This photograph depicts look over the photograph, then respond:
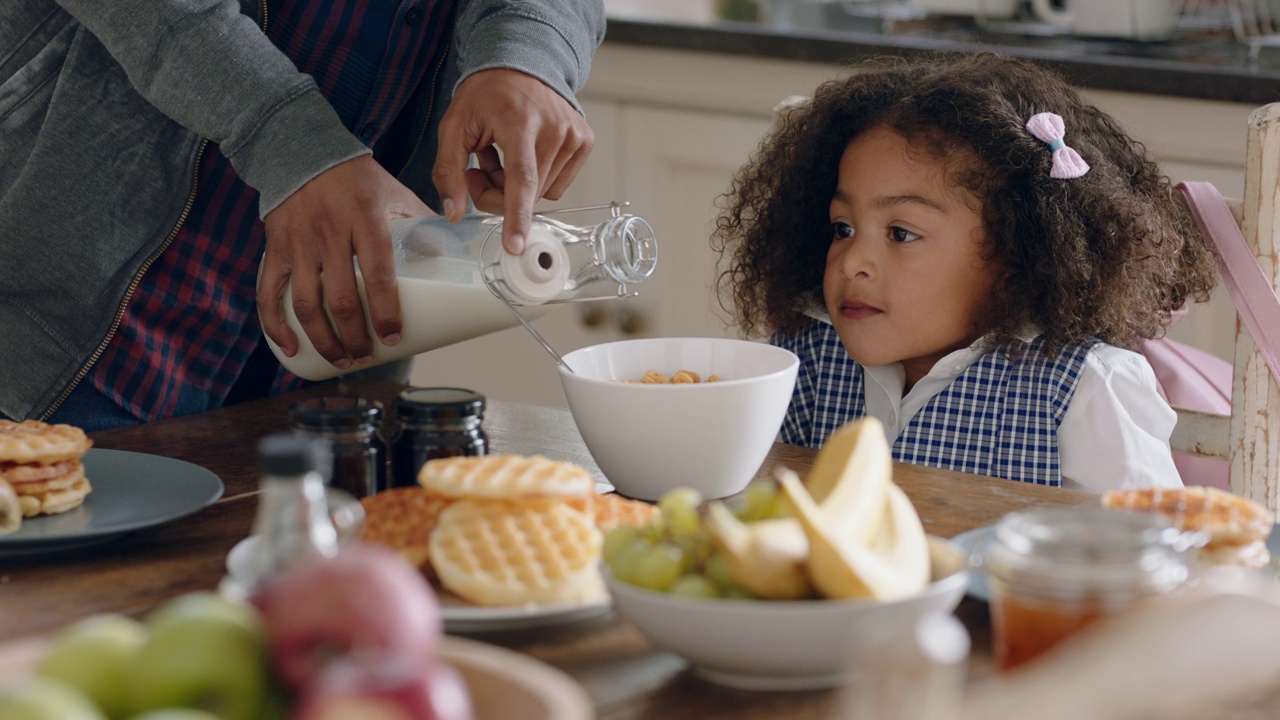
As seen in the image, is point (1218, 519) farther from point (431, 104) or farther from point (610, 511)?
point (431, 104)

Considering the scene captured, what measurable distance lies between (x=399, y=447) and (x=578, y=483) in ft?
0.74

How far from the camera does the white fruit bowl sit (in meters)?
0.65

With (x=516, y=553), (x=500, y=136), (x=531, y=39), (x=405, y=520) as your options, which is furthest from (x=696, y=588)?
(x=531, y=39)

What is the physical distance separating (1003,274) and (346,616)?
119 centimetres

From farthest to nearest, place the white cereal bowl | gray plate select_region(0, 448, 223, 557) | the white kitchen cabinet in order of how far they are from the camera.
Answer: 1. the white kitchen cabinet
2. the white cereal bowl
3. gray plate select_region(0, 448, 223, 557)

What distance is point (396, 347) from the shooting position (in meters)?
1.27

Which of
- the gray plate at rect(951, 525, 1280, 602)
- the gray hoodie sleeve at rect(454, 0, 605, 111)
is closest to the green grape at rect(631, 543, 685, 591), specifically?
the gray plate at rect(951, 525, 1280, 602)

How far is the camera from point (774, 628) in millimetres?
657

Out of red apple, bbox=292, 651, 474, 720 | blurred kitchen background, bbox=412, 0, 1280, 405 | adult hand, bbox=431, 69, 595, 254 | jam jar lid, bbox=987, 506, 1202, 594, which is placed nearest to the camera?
red apple, bbox=292, 651, 474, 720

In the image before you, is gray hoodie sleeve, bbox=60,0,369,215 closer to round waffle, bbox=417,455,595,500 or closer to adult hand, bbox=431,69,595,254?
adult hand, bbox=431,69,595,254

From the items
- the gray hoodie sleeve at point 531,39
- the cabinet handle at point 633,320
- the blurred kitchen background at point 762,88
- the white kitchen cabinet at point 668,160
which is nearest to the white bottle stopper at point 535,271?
the gray hoodie sleeve at point 531,39

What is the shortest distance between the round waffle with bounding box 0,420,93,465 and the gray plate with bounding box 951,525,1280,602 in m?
0.62

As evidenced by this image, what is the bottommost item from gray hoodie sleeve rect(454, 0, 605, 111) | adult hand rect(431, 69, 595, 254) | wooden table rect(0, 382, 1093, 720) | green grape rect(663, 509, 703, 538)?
wooden table rect(0, 382, 1093, 720)

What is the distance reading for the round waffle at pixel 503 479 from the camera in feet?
2.63
